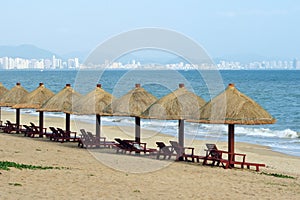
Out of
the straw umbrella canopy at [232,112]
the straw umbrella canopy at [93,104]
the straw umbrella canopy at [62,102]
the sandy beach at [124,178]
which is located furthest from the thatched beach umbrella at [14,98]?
the straw umbrella canopy at [232,112]

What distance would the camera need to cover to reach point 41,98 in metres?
21.3

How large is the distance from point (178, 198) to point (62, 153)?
7136 millimetres

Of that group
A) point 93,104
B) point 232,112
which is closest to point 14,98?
point 93,104

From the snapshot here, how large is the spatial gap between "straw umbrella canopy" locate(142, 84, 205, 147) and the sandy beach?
1299 mm

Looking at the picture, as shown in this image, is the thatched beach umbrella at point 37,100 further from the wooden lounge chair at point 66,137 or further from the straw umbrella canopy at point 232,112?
the straw umbrella canopy at point 232,112

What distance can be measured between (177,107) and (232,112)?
191cm

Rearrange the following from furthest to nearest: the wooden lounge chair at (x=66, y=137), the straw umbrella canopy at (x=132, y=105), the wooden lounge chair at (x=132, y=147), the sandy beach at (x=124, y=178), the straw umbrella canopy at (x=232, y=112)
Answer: the wooden lounge chair at (x=66, y=137)
the straw umbrella canopy at (x=132, y=105)
the wooden lounge chair at (x=132, y=147)
the straw umbrella canopy at (x=232, y=112)
the sandy beach at (x=124, y=178)

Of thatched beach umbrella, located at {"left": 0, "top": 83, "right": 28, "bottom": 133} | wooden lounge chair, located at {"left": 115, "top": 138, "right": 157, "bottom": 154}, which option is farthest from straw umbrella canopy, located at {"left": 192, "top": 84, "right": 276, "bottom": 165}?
thatched beach umbrella, located at {"left": 0, "top": 83, "right": 28, "bottom": 133}

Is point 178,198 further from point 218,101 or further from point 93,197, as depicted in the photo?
point 218,101

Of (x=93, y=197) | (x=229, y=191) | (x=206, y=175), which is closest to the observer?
(x=93, y=197)

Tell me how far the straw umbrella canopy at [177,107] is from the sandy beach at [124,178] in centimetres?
130

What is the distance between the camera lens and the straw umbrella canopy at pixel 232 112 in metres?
14.2

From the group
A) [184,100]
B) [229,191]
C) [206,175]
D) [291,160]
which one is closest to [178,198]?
[229,191]

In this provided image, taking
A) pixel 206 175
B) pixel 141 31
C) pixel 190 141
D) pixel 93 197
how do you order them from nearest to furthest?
pixel 93 197
pixel 206 175
pixel 141 31
pixel 190 141
